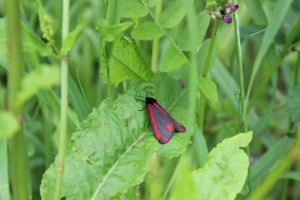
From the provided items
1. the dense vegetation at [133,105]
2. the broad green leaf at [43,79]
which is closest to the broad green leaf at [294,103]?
the dense vegetation at [133,105]

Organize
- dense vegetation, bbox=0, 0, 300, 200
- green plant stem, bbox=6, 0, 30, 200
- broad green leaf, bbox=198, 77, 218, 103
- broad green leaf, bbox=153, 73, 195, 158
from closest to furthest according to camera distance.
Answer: green plant stem, bbox=6, 0, 30, 200 < dense vegetation, bbox=0, 0, 300, 200 < broad green leaf, bbox=198, 77, 218, 103 < broad green leaf, bbox=153, 73, 195, 158

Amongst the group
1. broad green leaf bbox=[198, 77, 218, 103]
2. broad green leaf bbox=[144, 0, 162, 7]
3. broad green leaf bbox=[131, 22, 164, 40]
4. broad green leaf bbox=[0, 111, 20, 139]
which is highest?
broad green leaf bbox=[144, 0, 162, 7]

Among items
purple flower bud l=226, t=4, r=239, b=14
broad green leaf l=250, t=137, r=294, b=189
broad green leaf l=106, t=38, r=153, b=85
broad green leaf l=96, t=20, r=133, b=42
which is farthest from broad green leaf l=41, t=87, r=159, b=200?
broad green leaf l=250, t=137, r=294, b=189

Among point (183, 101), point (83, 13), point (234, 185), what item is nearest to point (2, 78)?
point (83, 13)

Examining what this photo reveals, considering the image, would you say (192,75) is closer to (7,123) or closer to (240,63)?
(7,123)

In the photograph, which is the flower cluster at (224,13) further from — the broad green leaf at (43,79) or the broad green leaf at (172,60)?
the broad green leaf at (43,79)

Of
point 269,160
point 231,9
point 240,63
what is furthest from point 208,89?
point 269,160

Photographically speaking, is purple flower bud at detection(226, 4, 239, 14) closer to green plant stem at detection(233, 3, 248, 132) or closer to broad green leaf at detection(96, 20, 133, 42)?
green plant stem at detection(233, 3, 248, 132)
